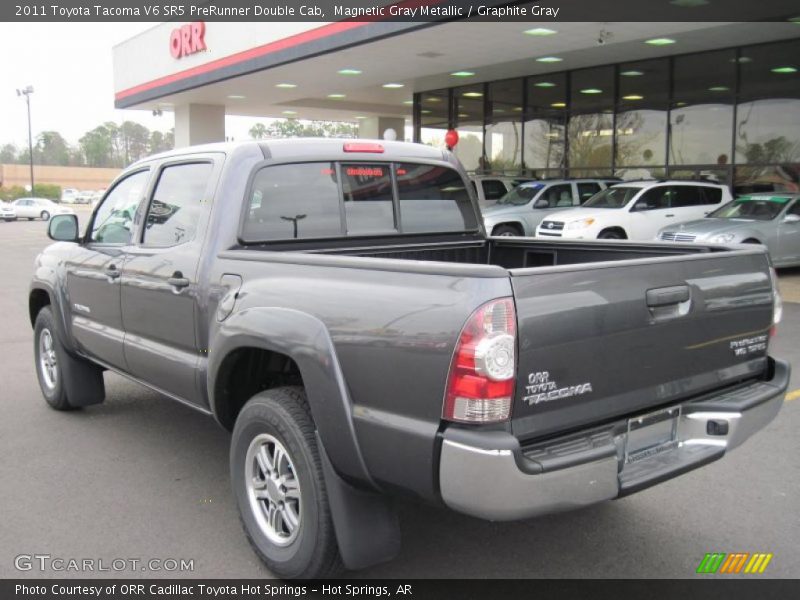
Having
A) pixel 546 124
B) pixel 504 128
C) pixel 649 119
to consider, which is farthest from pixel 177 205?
pixel 504 128

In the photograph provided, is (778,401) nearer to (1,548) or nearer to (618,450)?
(618,450)

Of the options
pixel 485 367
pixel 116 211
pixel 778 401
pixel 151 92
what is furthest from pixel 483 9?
pixel 151 92

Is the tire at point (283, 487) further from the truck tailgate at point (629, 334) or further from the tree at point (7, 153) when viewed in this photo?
the tree at point (7, 153)

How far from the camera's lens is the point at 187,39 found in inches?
931

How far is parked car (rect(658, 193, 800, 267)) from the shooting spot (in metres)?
13.0

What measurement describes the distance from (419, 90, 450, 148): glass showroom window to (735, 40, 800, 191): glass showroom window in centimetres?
1001

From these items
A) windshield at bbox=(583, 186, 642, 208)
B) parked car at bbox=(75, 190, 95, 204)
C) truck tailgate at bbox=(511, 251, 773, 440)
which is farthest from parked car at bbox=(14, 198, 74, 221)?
truck tailgate at bbox=(511, 251, 773, 440)

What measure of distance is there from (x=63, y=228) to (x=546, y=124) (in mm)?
19627

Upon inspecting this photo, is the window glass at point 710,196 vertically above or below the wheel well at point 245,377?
above

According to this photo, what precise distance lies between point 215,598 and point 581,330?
6.45 feet

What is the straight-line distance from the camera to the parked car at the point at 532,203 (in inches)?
661

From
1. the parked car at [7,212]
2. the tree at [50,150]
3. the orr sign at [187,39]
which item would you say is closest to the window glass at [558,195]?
the orr sign at [187,39]

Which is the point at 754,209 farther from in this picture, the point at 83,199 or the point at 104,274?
the point at 83,199

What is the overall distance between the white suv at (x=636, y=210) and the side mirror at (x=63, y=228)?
35.2 feet
